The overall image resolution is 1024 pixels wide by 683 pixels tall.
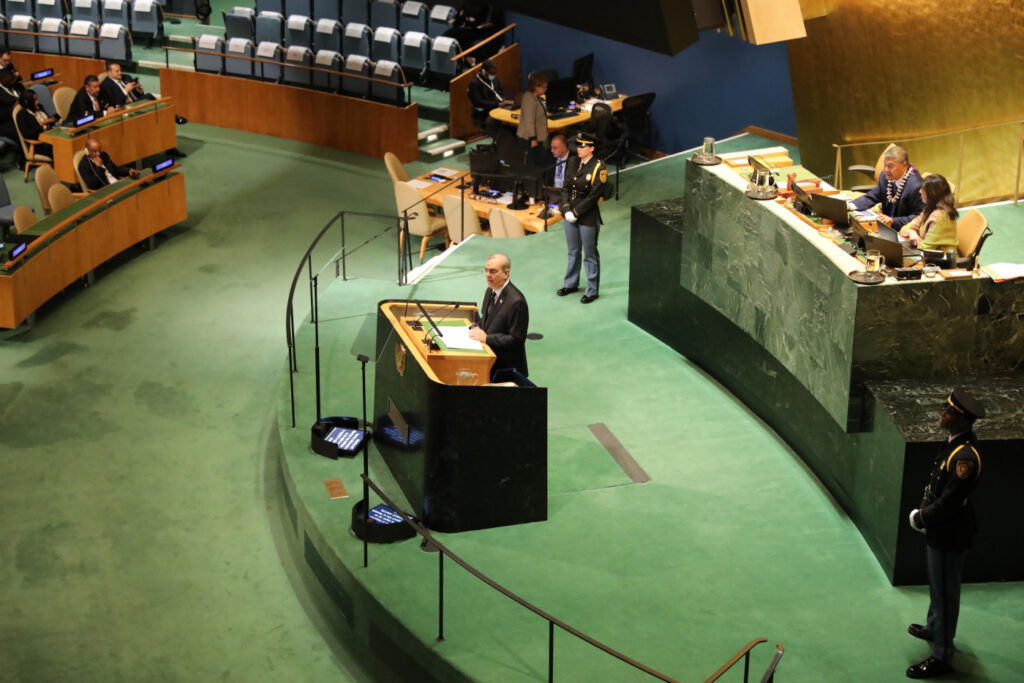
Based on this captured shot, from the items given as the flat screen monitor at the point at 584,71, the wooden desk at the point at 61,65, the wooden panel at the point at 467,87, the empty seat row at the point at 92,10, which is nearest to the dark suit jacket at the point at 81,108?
the wooden desk at the point at 61,65

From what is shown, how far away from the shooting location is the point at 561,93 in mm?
15539

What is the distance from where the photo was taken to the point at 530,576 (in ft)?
23.7

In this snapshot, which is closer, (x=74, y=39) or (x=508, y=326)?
(x=508, y=326)

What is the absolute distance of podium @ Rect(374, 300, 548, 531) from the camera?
7.23m

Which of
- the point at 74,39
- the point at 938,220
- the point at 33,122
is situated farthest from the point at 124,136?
the point at 938,220

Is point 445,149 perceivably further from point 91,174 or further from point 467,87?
point 91,174

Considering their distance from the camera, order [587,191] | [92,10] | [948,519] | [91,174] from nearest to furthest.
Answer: [948,519] → [587,191] → [91,174] → [92,10]

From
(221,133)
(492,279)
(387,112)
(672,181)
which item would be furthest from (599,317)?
(221,133)

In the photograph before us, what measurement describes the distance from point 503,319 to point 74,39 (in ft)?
45.4

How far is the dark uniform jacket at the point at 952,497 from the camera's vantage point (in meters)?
6.04

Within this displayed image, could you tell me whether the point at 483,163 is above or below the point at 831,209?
below

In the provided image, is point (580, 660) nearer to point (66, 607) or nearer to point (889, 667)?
point (889, 667)

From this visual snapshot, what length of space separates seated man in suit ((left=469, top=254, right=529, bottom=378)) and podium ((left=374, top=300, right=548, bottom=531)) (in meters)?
0.16

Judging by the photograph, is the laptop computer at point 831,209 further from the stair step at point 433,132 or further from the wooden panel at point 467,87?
the stair step at point 433,132
